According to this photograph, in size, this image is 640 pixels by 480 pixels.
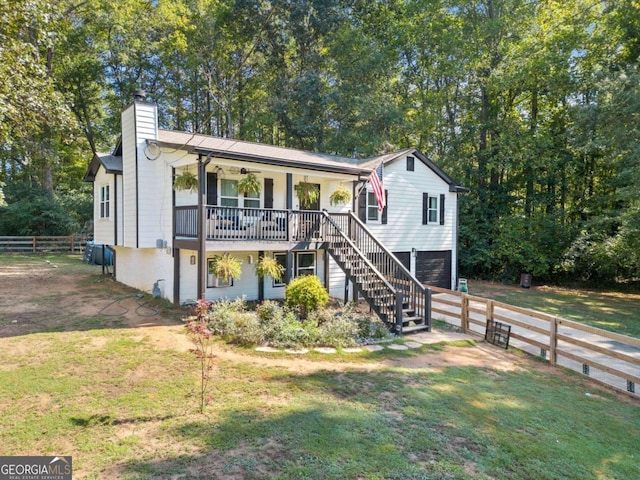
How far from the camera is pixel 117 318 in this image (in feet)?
32.3

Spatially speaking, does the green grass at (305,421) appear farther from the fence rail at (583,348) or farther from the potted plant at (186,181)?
the potted plant at (186,181)

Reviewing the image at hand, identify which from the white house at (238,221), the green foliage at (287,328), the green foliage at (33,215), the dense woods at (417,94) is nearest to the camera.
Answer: the green foliage at (287,328)

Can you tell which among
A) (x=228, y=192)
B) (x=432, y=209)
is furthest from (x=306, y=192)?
(x=432, y=209)

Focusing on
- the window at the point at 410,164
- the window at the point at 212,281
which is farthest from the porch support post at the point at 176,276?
the window at the point at 410,164

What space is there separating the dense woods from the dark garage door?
498cm

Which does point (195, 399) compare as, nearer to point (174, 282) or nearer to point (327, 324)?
point (327, 324)

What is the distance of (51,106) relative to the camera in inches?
499

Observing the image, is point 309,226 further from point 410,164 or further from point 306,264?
point 410,164

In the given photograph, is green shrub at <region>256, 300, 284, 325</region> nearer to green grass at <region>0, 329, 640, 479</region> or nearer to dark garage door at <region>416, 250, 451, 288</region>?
green grass at <region>0, 329, 640, 479</region>

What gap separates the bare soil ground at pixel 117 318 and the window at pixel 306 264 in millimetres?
4496

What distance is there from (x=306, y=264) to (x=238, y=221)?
153 inches

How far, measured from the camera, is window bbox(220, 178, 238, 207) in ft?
40.4

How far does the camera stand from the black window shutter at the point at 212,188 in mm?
12000

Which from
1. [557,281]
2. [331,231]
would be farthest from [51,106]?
[557,281]
